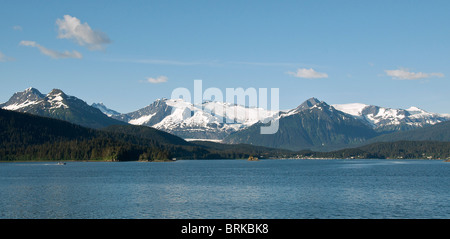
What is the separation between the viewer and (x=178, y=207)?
7456cm

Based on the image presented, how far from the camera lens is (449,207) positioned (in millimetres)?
74125
